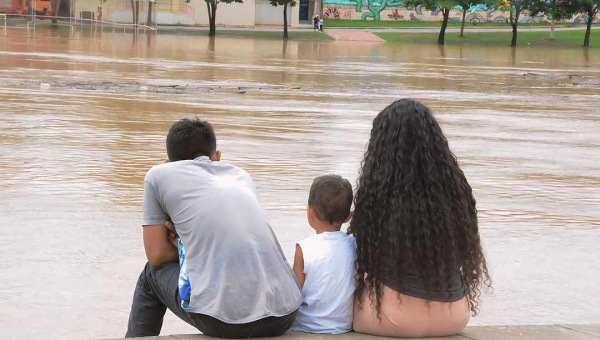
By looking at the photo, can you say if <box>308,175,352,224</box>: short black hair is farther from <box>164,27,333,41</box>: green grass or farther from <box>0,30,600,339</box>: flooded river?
<box>164,27,333,41</box>: green grass

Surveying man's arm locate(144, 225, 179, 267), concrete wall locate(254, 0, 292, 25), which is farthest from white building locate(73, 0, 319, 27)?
man's arm locate(144, 225, 179, 267)

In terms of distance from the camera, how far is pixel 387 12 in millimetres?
88500

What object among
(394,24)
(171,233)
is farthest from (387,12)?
(171,233)

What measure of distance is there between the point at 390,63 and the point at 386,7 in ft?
173

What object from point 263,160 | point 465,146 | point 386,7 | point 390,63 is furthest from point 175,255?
point 386,7

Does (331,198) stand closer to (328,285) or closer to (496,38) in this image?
(328,285)

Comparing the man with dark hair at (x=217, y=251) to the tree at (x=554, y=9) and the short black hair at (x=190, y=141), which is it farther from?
the tree at (x=554, y=9)

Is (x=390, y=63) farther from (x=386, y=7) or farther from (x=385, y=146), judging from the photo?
(x=386, y=7)

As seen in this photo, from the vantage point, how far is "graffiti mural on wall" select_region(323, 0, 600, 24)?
87.8 metres

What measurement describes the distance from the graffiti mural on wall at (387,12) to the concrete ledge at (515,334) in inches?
3295

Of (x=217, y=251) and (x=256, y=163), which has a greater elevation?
(x=217, y=251)

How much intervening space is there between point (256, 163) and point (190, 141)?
675 centimetres

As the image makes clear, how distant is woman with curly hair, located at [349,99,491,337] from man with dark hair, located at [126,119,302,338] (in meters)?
0.41

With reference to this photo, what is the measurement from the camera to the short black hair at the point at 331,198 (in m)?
4.72
